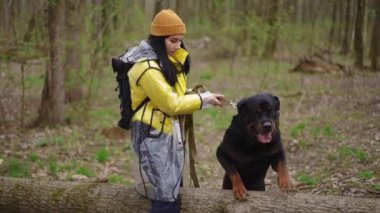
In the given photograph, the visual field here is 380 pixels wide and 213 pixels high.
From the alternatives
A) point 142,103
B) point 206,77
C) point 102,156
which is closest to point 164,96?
point 142,103

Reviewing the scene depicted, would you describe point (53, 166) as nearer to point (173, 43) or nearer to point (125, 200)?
point (125, 200)

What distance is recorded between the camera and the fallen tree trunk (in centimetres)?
425

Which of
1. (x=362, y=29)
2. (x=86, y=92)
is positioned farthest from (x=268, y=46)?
(x=86, y=92)

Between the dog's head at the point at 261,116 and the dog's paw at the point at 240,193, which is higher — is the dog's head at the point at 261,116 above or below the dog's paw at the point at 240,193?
above

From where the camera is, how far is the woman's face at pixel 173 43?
4.11 meters

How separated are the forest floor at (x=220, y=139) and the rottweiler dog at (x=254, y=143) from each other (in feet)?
3.84

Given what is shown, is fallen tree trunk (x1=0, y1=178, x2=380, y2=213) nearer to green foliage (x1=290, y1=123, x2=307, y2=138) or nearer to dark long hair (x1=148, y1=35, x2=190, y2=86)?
dark long hair (x1=148, y1=35, x2=190, y2=86)

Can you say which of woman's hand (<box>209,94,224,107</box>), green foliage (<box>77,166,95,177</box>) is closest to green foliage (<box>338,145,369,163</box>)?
woman's hand (<box>209,94,224,107</box>)

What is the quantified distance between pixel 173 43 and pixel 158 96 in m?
0.49

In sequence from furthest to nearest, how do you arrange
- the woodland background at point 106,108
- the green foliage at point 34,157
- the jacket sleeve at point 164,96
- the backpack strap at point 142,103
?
the green foliage at point 34,157
the woodland background at point 106,108
the backpack strap at point 142,103
the jacket sleeve at point 164,96

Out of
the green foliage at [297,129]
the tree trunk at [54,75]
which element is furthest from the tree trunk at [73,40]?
the green foliage at [297,129]

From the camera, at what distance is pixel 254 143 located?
448cm

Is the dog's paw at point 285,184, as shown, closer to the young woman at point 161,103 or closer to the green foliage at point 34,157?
the young woman at point 161,103

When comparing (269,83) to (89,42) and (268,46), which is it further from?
(89,42)
